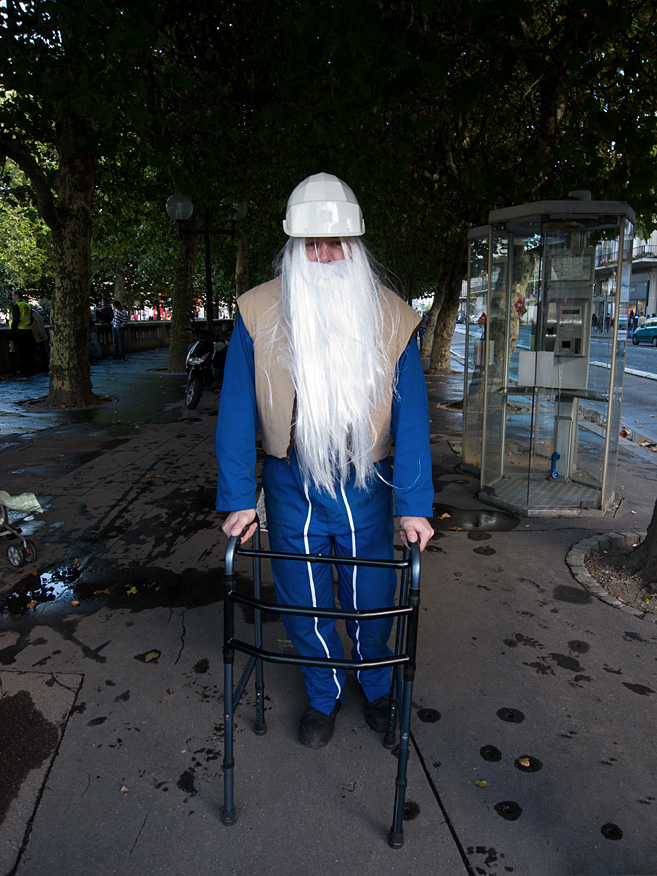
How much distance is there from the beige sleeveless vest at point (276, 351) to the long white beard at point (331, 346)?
4 centimetres

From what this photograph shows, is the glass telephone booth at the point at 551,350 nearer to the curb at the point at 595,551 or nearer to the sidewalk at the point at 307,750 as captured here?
the curb at the point at 595,551

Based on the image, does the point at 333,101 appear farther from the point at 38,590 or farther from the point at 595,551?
the point at 38,590

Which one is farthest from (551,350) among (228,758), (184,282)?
(184,282)

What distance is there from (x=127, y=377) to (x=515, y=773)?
15.9 meters

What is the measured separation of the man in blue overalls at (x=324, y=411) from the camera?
2.34 metres

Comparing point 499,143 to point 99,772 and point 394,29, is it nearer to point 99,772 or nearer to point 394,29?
point 394,29

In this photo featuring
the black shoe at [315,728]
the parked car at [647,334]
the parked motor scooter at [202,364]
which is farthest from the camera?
the parked car at [647,334]

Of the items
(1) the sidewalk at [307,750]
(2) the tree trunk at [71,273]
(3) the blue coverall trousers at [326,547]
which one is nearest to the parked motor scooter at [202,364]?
(2) the tree trunk at [71,273]

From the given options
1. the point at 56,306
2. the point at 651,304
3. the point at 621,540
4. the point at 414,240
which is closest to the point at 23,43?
the point at 56,306

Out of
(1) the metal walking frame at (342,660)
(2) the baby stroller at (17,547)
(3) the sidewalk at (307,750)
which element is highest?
(1) the metal walking frame at (342,660)

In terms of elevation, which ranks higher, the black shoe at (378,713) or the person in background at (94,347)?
the person in background at (94,347)

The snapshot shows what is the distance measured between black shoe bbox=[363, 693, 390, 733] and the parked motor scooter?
928 cm

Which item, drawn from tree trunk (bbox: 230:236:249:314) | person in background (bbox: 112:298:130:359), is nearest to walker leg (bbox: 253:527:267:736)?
tree trunk (bbox: 230:236:249:314)

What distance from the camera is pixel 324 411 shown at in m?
2.36
